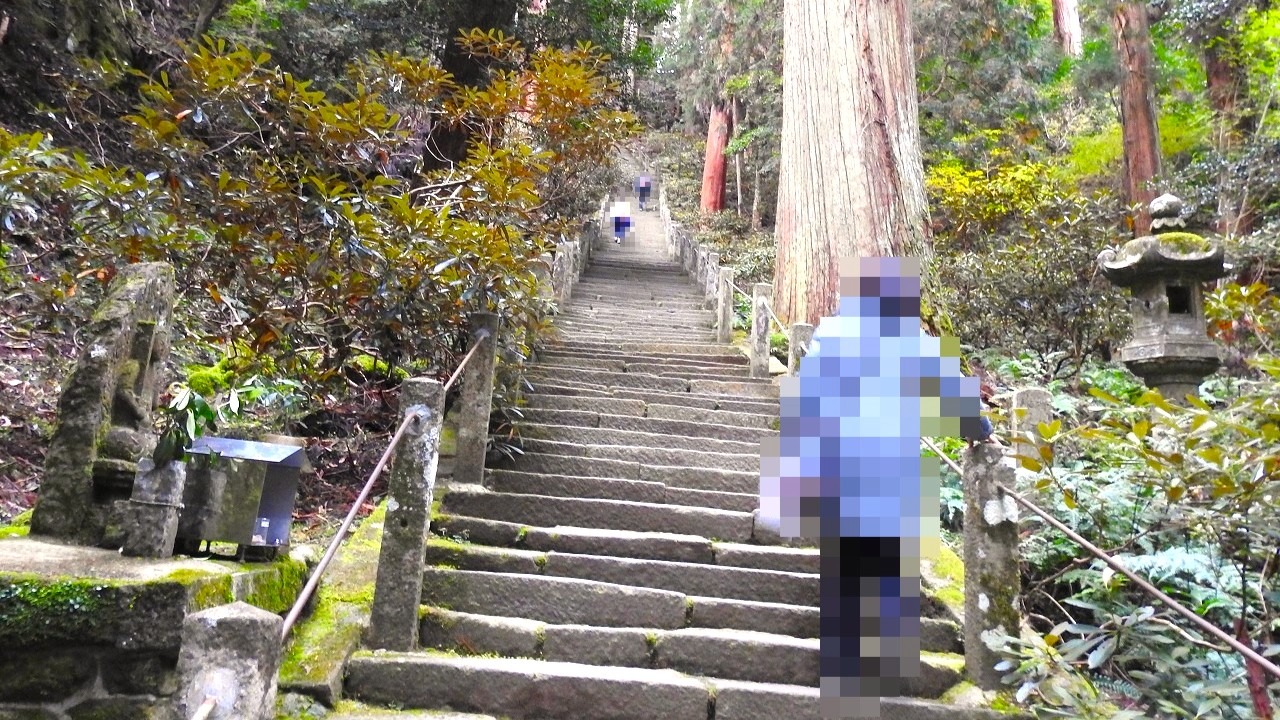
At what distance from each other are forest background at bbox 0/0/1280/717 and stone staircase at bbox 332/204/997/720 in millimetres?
572

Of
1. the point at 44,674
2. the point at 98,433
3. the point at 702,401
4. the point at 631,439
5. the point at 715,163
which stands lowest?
the point at 44,674

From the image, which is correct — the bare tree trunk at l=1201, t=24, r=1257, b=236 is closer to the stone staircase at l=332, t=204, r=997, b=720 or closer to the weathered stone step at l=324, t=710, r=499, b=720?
the stone staircase at l=332, t=204, r=997, b=720

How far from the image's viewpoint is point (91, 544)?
2885 millimetres

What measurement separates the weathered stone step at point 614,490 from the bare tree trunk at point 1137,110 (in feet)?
32.0

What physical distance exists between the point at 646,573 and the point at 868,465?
194 centimetres

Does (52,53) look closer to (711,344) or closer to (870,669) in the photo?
(711,344)

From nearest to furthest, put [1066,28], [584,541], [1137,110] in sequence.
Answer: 1. [584,541]
2. [1137,110]
3. [1066,28]

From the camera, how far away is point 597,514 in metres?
4.59

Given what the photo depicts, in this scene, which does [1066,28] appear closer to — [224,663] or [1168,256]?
[1168,256]

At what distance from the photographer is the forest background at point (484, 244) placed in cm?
310

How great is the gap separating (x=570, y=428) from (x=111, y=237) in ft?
10.5

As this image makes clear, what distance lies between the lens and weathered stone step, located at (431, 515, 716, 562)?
168 inches

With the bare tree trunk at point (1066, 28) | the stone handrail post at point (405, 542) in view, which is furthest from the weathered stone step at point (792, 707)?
the bare tree trunk at point (1066, 28)

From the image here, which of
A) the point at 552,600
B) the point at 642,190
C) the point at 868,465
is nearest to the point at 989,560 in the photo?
the point at 868,465
